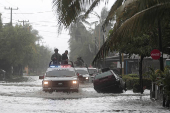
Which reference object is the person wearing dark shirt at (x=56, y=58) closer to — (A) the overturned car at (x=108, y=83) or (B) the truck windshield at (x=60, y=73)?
(B) the truck windshield at (x=60, y=73)

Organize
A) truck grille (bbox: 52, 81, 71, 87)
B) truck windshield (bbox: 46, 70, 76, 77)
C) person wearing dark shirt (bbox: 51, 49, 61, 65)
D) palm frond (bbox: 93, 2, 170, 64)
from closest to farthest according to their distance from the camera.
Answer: palm frond (bbox: 93, 2, 170, 64), truck grille (bbox: 52, 81, 71, 87), truck windshield (bbox: 46, 70, 76, 77), person wearing dark shirt (bbox: 51, 49, 61, 65)

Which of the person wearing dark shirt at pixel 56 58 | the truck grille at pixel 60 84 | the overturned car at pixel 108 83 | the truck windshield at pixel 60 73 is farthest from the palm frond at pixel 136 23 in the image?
the person wearing dark shirt at pixel 56 58

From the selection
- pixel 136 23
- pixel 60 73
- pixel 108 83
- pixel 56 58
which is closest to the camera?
pixel 136 23

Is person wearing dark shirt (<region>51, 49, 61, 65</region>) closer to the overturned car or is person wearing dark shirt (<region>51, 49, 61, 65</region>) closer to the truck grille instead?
the overturned car

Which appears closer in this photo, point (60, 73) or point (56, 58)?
point (60, 73)

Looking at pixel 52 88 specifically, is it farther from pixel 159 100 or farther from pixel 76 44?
pixel 76 44

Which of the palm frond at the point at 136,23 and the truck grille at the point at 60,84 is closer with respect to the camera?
the palm frond at the point at 136,23

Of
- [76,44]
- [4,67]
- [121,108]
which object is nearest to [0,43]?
[4,67]

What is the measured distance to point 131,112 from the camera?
1328 centimetres

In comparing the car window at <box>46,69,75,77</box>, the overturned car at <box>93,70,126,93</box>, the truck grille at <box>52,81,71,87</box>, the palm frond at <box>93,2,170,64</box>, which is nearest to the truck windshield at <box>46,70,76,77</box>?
the car window at <box>46,69,75,77</box>

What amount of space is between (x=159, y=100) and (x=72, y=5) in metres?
7.60

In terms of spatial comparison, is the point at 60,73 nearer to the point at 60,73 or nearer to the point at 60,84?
the point at 60,73

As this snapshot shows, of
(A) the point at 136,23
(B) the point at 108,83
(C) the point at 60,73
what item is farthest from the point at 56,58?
(A) the point at 136,23

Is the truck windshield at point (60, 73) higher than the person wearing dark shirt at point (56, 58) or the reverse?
the reverse
